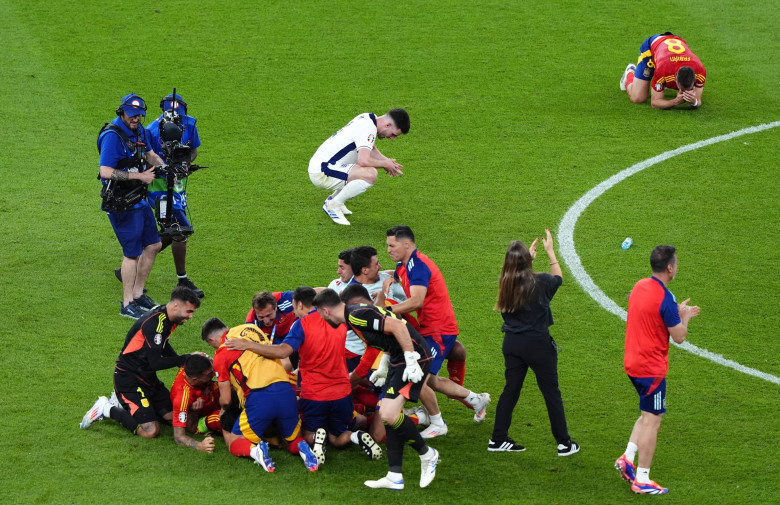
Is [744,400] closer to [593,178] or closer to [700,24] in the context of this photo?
[593,178]

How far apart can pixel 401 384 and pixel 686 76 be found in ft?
31.4

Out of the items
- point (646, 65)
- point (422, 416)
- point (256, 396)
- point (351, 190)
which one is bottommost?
point (422, 416)

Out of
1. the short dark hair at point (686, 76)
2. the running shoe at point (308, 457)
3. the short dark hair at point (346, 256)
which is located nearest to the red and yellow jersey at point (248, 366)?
the running shoe at point (308, 457)

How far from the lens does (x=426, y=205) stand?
1321cm

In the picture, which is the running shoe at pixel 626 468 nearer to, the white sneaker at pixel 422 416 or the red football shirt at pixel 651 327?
the red football shirt at pixel 651 327

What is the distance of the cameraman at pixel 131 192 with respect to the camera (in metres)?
10.1

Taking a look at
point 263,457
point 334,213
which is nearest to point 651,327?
point 263,457

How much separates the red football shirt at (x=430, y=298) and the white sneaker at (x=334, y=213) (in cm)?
432

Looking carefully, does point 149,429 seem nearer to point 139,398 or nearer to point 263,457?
point 139,398

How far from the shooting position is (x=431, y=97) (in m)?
16.3

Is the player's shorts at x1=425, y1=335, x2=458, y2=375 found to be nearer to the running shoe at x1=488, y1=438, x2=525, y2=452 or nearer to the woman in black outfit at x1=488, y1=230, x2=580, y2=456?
the woman in black outfit at x1=488, y1=230, x2=580, y2=456

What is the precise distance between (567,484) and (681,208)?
629cm

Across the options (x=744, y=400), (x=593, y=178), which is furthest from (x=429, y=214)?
(x=744, y=400)

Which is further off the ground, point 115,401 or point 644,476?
point 115,401
